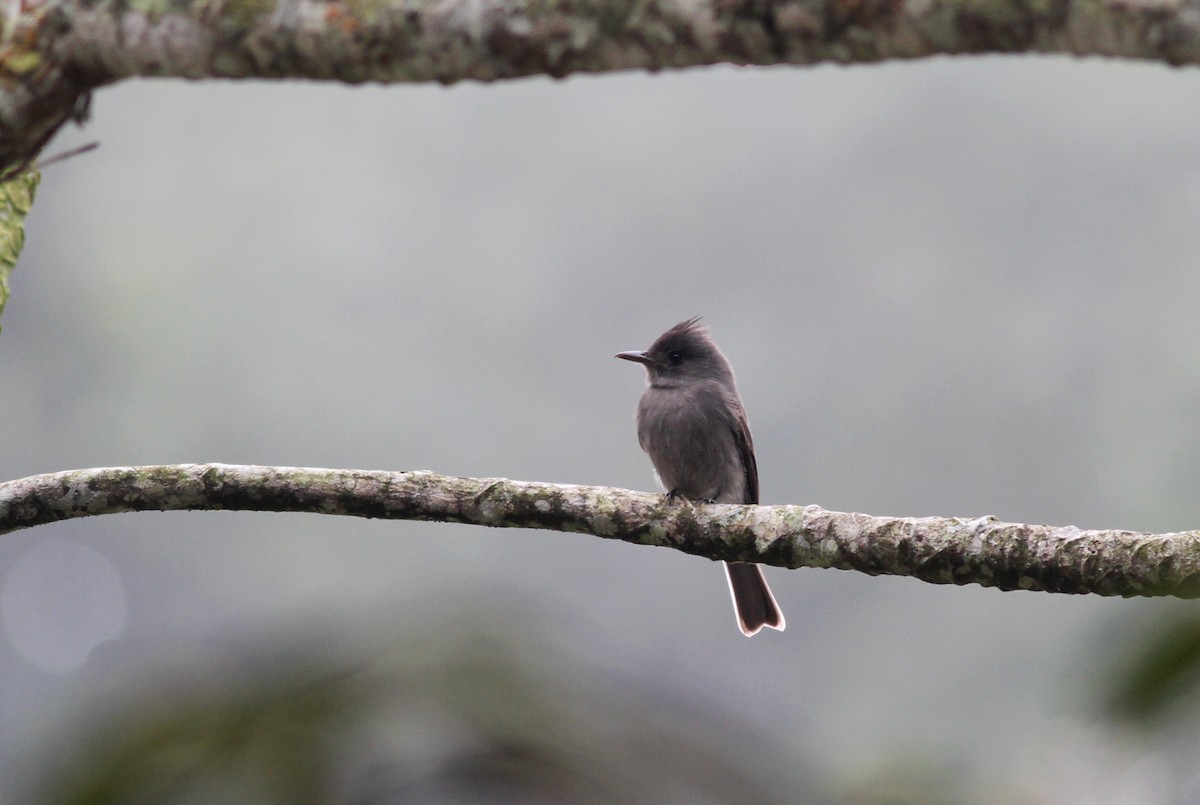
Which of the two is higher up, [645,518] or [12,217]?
[12,217]

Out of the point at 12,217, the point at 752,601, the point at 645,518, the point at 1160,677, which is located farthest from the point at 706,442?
the point at 1160,677

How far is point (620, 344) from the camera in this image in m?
29.1

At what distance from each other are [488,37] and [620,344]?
87.7ft

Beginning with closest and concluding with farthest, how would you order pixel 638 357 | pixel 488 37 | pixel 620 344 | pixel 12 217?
pixel 488 37, pixel 12 217, pixel 638 357, pixel 620 344

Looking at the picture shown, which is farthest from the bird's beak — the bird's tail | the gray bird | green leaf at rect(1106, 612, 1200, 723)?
green leaf at rect(1106, 612, 1200, 723)

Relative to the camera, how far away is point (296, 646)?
3.43 meters

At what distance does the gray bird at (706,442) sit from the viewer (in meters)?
5.73

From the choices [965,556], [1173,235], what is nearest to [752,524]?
[965,556]

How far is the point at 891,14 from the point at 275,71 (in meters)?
1.19

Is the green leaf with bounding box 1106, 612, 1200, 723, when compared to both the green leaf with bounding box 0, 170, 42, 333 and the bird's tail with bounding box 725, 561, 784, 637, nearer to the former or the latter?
the green leaf with bounding box 0, 170, 42, 333

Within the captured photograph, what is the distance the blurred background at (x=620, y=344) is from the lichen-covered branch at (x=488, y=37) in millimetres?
10027

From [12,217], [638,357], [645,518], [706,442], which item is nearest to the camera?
[645,518]

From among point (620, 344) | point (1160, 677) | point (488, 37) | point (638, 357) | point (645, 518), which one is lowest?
point (1160, 677)

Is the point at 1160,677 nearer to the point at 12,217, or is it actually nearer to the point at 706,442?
the point at 12,217
